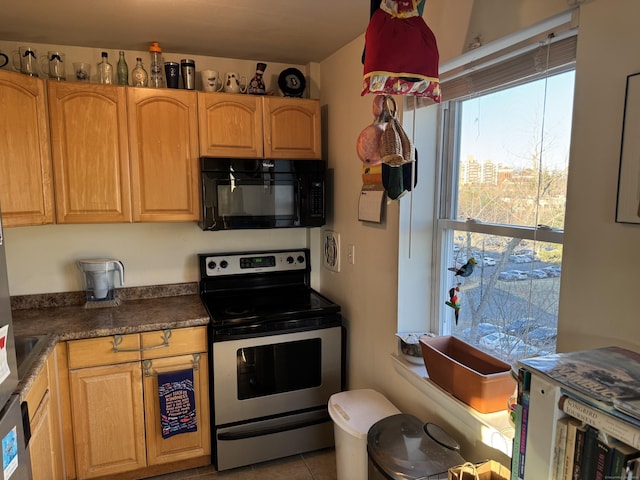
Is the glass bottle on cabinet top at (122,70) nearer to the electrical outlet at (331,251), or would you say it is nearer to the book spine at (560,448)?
the electrical outlet at (331,251)

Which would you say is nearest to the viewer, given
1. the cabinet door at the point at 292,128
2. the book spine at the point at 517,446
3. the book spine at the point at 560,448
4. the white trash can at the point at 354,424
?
the book spine at the point at 560,448

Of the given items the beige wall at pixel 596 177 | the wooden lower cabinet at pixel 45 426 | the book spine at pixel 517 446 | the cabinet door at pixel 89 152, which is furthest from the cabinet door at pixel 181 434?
the book spine at pixel 517 446

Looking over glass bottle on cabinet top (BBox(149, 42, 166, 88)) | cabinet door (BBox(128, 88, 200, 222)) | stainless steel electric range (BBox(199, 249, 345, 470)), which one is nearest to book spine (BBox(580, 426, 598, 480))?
stainless steel electric range (BBox(199, 249, 345, 470))

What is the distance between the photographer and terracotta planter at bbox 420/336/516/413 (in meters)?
1.47

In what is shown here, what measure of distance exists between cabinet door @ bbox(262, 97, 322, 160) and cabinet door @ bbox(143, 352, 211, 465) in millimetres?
1205

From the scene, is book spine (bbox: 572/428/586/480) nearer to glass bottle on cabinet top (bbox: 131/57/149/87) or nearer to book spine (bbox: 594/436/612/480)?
book spine (bbox: 594/436/612/480)

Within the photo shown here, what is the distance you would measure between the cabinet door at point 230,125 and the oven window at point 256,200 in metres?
0.21

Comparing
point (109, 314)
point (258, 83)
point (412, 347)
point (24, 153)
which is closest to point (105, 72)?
point (24, 153)

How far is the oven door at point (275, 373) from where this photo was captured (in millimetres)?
2227

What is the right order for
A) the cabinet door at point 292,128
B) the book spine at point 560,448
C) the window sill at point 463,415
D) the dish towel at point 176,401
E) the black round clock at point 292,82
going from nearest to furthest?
1. the book spine at point 560,448
2. the window sill at point 463,415
3. the dish towel at point 176,401
4. the cabinet door at point 292,128
5. the black round clock at point 292,82

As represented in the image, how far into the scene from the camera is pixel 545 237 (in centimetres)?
141

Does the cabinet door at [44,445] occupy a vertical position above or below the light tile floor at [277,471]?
above

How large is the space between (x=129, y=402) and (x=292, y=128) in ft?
5.52

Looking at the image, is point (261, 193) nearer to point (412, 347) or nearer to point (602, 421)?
point (412, 347)
